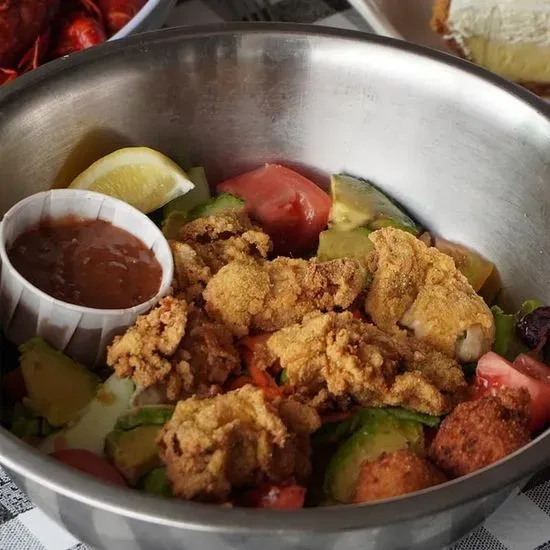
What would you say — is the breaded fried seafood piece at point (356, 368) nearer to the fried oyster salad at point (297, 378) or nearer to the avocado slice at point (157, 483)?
the fried oyster salad at point (297, 378)

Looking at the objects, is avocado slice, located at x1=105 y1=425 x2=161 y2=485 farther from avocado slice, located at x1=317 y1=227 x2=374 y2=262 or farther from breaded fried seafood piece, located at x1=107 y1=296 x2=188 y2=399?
avocado slice, located at x1=317 y1=227 x2=374 y2=262

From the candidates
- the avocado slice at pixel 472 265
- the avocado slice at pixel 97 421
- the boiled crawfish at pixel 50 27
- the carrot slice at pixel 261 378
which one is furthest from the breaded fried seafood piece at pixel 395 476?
the boiled crawfish at pixel 50 27

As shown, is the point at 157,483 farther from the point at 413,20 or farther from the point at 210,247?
the point at 413,20

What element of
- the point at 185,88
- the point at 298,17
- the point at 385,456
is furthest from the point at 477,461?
the point at 298,17

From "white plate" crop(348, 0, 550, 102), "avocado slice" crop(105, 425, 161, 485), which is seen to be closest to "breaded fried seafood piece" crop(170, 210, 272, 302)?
"avocado slice" crop(105, 425, 161, 485)

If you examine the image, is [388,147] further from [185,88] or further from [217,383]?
[217,383]

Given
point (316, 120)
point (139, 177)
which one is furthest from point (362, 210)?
point (139, 177)
